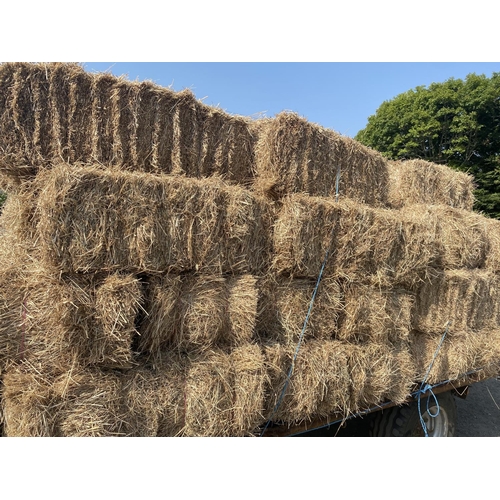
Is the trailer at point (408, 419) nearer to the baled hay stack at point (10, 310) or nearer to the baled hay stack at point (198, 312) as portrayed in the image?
the baled hay stack at point (198, 312)

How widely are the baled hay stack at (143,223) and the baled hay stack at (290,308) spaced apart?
34 centimetres

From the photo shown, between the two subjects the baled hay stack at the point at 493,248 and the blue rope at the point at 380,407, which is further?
the baled hay stack at the point at 493,248

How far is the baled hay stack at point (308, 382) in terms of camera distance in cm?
270

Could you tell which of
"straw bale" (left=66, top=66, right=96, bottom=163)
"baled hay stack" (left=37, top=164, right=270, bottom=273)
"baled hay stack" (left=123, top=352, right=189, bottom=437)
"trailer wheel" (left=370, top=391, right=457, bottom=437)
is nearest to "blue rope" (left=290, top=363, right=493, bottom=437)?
"trailer wheel" (left=370, top=391, right=457, bottom=437)

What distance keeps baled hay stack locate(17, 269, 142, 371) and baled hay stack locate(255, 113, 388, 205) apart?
5.07ft

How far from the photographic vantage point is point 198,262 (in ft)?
8.25

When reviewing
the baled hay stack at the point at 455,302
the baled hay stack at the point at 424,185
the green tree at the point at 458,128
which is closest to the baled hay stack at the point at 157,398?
the baled hay stack at the point at 455,302

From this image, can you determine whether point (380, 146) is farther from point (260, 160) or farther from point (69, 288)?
point (69, 288)

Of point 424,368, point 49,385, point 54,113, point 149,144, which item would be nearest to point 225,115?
point 149,144

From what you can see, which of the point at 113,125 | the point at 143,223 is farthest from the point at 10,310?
the point at 113,125

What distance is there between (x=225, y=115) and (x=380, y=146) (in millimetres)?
20563

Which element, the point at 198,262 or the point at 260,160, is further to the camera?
the point at 260,160

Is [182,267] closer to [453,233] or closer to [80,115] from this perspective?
[80,115]

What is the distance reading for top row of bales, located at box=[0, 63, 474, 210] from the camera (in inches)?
88.9
